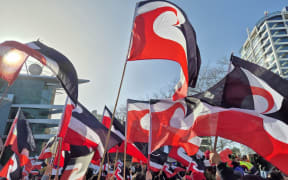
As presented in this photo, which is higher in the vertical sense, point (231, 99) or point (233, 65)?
point (233, 65)

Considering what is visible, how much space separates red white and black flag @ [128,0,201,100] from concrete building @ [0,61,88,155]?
42.5 metres

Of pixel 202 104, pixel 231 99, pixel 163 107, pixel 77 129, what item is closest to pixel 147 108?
pixel 163 107

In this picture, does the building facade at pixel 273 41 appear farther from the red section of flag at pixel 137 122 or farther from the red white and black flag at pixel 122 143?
the red section of flag at pixel 137 122

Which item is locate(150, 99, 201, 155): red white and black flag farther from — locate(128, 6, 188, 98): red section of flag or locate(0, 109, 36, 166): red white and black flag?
locate(0, 109, 36, 166): red white and black flag

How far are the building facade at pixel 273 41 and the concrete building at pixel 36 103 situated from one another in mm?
52432

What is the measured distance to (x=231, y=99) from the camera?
357cm

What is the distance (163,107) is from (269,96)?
8.67 feet

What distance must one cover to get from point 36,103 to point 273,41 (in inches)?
2549

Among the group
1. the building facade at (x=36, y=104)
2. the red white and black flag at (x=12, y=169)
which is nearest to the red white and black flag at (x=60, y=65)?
the red white and black flag at (x=12, y=169)

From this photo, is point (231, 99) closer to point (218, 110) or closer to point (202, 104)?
point (218, 110)

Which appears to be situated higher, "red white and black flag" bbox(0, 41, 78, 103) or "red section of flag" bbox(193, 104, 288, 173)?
"red white and black flag" bbox(0, 41, 78, 103)

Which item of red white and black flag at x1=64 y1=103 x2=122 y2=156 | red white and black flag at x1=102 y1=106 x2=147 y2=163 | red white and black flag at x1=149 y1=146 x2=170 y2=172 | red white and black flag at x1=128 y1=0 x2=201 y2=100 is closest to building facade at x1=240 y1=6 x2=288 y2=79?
red white and black flag at x1=149 y1=146 x2=170 y2=172

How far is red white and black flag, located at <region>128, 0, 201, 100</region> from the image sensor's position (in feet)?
13.9

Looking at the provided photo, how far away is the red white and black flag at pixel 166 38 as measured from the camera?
4.24m
